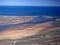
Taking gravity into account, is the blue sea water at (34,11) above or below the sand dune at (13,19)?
above

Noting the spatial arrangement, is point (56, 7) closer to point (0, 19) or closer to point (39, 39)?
point (39, 39)

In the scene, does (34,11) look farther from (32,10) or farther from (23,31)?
(23,31)

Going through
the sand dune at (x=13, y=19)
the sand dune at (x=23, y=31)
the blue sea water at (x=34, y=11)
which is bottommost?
the sand dune at (x=23, y=31)

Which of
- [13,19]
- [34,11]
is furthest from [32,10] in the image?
[13,19]

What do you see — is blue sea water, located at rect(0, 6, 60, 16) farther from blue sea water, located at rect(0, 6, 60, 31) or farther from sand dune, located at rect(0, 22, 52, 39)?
sand dune, located at rect(0, 22, 52, 39)

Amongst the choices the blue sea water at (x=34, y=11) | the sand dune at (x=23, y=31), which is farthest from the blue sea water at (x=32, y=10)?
the sand dune at (x=23, y=31)

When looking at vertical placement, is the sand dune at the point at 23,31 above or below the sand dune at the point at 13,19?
below

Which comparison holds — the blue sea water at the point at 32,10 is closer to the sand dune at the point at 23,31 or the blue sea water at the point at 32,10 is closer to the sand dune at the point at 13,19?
the sand dune at the point at 13,19

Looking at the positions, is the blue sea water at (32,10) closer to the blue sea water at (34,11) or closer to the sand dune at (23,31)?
the blue sea water at (34,11)

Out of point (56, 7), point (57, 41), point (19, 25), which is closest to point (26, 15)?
point (19, 25)
